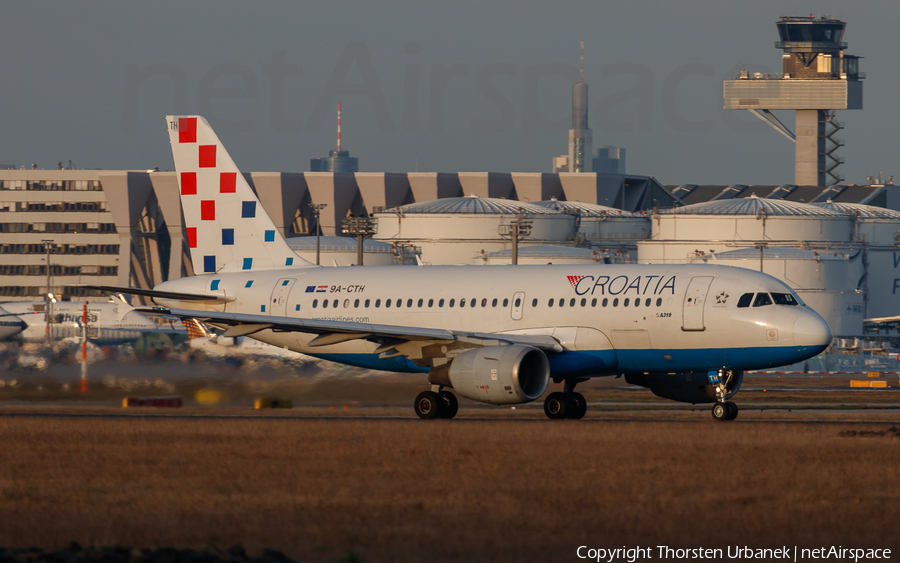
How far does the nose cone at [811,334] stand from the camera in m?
29.9

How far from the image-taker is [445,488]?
675 inches

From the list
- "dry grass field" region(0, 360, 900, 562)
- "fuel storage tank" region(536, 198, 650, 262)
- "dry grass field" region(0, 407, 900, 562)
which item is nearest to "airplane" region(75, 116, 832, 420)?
"dry grass field" region(0, 360, 900, 562)

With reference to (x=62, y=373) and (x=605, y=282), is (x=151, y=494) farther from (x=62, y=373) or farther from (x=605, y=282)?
(x=62, y=373)

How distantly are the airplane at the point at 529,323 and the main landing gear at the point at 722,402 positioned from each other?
0.12ft

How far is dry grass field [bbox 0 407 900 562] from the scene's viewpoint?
1314 centimetres

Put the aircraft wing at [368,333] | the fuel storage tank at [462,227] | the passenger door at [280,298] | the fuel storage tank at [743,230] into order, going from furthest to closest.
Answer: the fuel storage tank at [462,227] < the fuel storage tank at [743,230] < the passenger door at [280,298] < the aircraft wing at [368,333]

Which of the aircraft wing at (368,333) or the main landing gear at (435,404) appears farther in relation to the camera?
the main landing gear at (435,404)

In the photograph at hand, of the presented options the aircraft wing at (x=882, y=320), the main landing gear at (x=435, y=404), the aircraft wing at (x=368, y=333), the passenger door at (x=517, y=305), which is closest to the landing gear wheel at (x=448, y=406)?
the main landing gear at (x=435, y=404)

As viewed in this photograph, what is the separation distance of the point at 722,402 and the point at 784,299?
3089 mm

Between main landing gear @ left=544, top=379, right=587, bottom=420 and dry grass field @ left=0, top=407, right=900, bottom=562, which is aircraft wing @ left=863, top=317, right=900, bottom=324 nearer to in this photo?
main landing gear @ left=544, top=379, right=587, bottom=420

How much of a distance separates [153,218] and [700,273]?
454 ft

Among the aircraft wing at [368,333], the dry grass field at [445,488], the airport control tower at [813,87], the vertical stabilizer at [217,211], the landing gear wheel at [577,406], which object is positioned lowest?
the landing gear wheel at [577,406]

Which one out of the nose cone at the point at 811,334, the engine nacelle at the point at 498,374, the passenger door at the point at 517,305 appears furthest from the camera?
the passenger door at the point at 517,305

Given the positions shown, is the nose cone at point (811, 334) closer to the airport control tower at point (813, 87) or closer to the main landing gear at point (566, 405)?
the main landing gear at point (566, 405)
